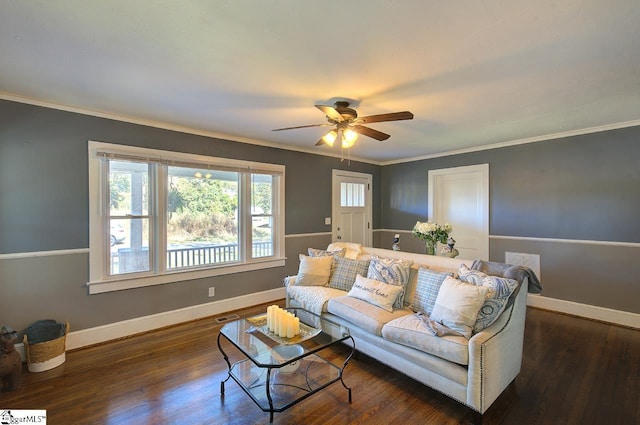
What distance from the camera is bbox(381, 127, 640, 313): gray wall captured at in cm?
346

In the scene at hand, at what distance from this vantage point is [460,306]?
6.95 ft

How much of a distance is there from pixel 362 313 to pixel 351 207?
125 inches

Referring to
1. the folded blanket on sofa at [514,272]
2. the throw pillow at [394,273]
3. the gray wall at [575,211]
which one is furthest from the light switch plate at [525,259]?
the throw pillow at [394,273]

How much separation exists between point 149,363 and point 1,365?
101 cm

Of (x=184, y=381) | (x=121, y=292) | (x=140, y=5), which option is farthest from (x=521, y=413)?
(x=121, y=292)

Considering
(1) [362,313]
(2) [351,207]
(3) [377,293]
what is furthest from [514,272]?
(2) [351,207]

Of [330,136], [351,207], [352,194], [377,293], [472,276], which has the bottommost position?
[377,293]

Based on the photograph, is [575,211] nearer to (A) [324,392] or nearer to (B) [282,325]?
(A) [324,392]

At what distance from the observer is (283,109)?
2.92 meters

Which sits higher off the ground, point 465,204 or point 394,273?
point 465,204

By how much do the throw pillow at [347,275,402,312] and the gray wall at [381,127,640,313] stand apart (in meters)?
2.76

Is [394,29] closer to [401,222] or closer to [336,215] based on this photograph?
[336,215]

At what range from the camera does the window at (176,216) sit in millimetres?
3072

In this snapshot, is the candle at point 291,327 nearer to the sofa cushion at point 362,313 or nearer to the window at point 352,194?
the sofa cushion at point 362,313
